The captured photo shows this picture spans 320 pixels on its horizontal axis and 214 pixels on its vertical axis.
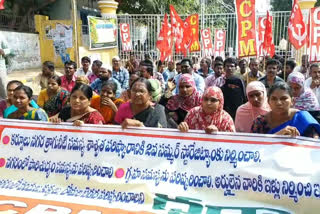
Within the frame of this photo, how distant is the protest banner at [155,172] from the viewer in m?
2.45

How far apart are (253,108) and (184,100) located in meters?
0.83

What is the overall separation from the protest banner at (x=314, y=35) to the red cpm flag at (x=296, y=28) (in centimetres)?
22

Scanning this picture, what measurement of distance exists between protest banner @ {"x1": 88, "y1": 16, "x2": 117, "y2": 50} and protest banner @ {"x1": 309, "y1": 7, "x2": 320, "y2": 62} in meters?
6.48

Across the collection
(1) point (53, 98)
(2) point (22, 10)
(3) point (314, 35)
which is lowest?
(1) point (53, 98)

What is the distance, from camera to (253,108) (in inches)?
132

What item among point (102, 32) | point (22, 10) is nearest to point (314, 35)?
point (102, 32)

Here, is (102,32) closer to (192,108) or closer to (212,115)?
(192,108)

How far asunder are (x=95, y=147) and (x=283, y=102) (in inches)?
64.9

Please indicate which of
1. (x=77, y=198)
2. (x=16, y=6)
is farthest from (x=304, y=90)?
(x=16, y=6)

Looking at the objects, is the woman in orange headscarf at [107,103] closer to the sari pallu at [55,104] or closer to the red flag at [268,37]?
the sari pallu at [55,104]

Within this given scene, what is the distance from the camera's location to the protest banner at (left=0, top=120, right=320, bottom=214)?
2.45 metres

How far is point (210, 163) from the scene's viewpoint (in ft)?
8.67

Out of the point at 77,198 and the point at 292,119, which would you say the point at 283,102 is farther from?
the point at 77,198

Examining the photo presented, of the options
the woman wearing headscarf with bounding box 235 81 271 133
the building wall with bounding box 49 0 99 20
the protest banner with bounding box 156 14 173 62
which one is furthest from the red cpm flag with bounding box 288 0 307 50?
the building wall with bounding box 49 0 99 20
